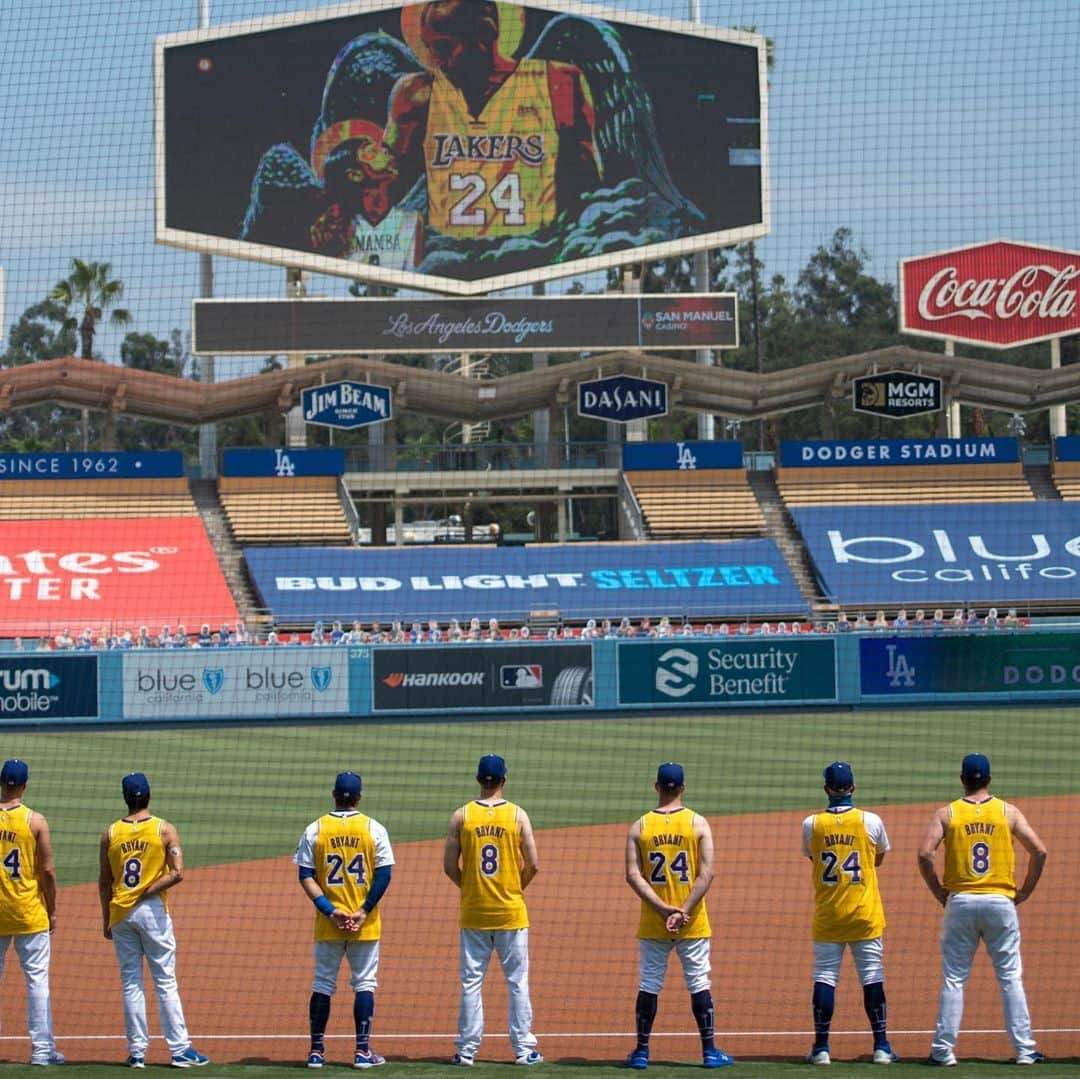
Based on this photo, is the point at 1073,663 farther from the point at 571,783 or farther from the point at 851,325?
the point at 851,325

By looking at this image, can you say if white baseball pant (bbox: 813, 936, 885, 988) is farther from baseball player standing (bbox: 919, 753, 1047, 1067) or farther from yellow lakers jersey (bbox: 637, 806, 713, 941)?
yellow lakers jersey (bbox: 637, 806, 713, 941)

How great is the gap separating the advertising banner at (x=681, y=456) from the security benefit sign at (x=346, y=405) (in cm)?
649

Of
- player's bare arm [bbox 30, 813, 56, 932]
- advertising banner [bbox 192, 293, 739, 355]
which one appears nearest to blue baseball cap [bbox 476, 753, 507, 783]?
player's bare arm [bbox 30, 813, 56, 932]

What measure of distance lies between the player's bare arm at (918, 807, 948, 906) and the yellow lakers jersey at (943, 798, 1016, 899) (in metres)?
0.03

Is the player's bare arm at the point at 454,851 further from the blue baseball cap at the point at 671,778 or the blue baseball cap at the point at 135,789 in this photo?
the blue baseball cap at the point at 135,789

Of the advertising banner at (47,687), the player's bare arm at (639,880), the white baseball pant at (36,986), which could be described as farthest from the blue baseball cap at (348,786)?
the advertising banner at (47,687)

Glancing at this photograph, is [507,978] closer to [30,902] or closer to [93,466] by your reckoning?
[30,902]

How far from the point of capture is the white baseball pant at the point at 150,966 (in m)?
8.13

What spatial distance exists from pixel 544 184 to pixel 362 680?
15168mm

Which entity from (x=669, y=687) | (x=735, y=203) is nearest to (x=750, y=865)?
(x=669, y=687)

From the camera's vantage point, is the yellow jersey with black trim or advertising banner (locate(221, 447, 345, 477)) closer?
the yellow jersey with black trim

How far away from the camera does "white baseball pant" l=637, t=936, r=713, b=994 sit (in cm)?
798

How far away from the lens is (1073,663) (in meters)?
28.9

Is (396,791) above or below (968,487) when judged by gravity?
below
